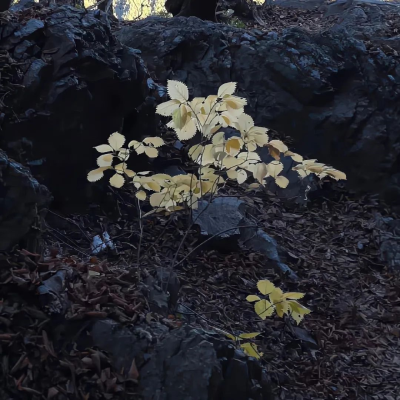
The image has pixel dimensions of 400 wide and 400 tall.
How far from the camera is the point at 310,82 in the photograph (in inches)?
254

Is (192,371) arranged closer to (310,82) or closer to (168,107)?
(168,107)

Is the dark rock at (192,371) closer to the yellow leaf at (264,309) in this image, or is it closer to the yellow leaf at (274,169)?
the yellow leaf at (264,309)

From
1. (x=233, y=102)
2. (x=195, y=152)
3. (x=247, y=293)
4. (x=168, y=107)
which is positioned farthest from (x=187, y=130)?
(x=247, y=293)

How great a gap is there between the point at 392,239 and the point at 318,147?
5.44 feet

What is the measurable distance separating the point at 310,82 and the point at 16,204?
4862 mm

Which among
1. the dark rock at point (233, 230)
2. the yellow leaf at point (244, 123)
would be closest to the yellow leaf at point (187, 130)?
the yellow leaf at point (244, 123)

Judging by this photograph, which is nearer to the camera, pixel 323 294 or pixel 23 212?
pixel 23 212

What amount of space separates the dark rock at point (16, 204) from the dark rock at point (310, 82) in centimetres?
425

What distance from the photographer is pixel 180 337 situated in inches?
90.2

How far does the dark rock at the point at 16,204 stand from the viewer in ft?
8.26

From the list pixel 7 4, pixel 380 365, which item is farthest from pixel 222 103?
pixel 7 4

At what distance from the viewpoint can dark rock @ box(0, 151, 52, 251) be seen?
2.52m

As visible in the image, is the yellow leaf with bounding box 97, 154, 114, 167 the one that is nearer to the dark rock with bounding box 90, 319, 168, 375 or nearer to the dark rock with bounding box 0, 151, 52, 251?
the dark rock with bounding box 0, 151, 52, 251

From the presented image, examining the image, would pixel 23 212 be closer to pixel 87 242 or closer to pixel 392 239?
pixel 87 242
